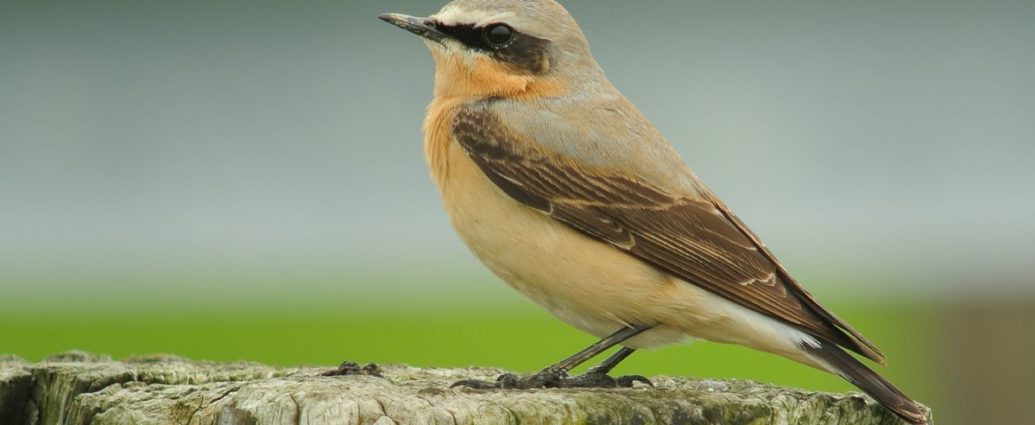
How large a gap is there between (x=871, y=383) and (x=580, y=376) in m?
1.37

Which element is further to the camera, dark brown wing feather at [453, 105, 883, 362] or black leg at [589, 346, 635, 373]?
black leg at [589, 346, 635, 373]

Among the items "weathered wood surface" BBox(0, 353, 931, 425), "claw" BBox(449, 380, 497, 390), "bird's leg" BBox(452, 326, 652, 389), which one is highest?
"bird's leg" BBox(452, 326, 652, 389)

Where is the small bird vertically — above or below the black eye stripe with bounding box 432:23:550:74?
below

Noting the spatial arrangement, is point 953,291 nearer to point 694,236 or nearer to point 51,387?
point 694,236

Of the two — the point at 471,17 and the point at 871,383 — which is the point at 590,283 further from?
the point at 471,17

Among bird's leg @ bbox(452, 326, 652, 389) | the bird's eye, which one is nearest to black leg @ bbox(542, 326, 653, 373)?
bird's leg @ bbox(452, 326, 652, 389)

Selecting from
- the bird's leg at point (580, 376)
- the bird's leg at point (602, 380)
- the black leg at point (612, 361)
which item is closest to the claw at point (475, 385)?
the bird's leg at point (580, 376)

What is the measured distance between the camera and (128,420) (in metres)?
4.89

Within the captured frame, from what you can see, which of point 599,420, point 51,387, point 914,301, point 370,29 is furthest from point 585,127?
point 370,29

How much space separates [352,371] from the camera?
5762 mm

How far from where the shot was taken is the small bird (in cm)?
626

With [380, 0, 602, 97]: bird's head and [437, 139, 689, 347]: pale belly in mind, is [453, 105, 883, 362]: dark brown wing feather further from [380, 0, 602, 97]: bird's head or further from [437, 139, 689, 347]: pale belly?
[380, 0, 602, 97]: bird's head

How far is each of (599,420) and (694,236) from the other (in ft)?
5.46

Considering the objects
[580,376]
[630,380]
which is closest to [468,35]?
[580,376]
